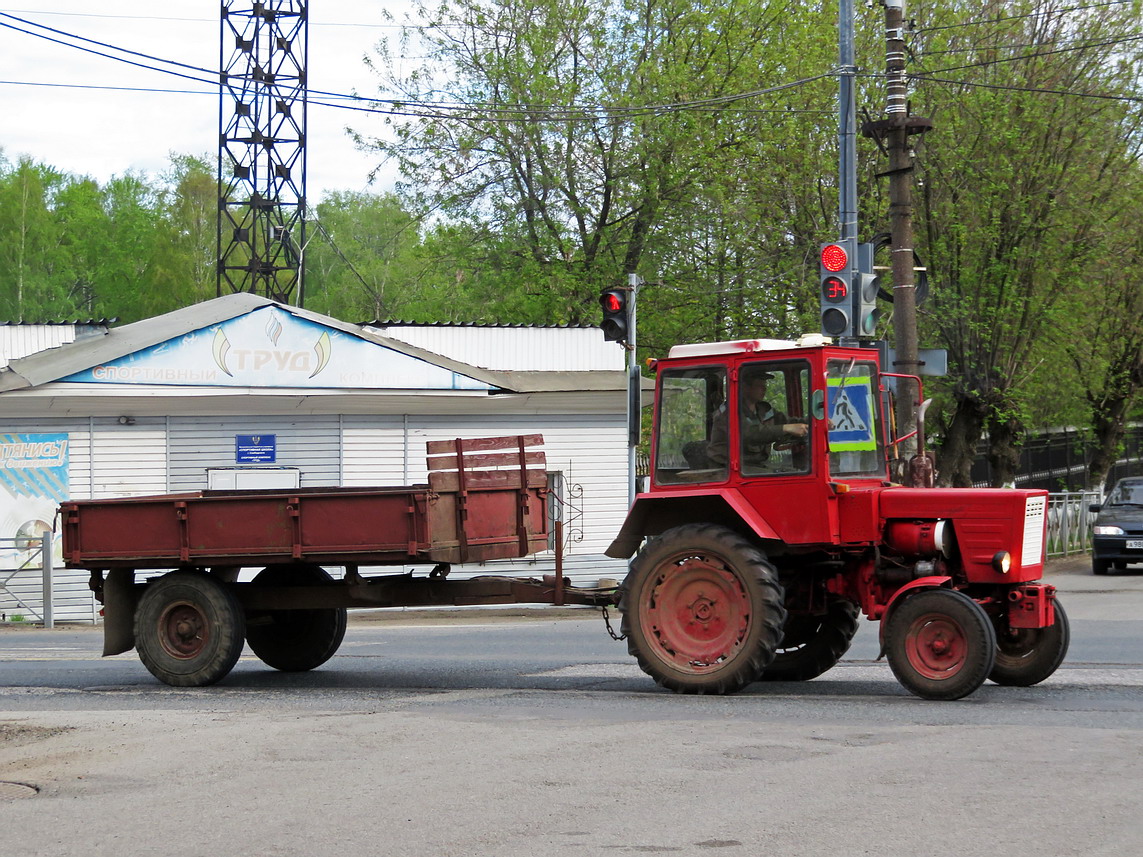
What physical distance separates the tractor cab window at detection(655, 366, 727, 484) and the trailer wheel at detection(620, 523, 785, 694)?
439mm

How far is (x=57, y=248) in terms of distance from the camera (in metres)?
59.4

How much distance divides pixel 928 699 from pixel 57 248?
5605 centimetres

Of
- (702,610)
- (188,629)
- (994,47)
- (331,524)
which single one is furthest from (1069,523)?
(188,629)

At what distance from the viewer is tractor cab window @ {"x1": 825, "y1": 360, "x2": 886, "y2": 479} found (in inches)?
403

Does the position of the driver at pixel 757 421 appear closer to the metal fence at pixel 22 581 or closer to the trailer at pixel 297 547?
the trailer at pixel 297 547

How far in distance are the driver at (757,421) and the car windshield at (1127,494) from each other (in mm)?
17536

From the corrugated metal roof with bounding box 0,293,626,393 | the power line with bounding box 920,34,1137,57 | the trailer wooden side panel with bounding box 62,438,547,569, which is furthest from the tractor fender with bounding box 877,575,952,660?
the power line with bounding box 920,34,1137,57

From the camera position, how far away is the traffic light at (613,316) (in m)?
16.7

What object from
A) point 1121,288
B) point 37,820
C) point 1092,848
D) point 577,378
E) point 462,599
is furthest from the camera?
point 1121,288

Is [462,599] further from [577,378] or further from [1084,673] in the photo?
[577,378]

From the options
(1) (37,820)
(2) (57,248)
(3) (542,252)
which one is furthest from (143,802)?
(2) (57,248)

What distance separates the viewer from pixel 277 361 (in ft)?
69.8

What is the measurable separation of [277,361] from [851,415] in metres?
12.7

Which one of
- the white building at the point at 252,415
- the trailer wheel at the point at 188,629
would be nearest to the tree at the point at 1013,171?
the white building at the point at 252,415
